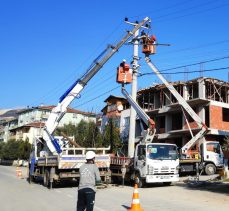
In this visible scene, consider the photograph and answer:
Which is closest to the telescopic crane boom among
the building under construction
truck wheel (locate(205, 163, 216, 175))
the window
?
truck wheel (locate(205, 163, 216, 175))

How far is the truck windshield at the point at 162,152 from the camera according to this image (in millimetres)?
19625

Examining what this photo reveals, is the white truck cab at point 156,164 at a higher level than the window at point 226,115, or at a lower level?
lower

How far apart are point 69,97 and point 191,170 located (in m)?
9.26

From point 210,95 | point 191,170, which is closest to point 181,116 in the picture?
point 210,95

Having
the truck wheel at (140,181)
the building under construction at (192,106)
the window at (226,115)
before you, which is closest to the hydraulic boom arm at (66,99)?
the truck wheel at (140,181)

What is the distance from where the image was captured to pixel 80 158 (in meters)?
20.1

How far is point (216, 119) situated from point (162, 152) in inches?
836

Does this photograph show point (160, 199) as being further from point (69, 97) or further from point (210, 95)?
point (210, 95)

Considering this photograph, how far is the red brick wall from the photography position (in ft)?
128

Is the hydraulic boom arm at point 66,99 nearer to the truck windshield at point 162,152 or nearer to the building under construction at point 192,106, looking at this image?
the truck windshield at point 162,152

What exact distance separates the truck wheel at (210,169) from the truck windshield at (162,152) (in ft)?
24.8

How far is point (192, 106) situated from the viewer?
41062mm

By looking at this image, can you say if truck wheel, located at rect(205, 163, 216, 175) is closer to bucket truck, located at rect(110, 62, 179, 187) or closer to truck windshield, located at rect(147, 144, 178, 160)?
bucket truck, located at rect(110, 62, 179, 187)

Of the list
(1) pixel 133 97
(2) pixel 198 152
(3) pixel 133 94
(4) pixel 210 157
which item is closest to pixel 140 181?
(1) pixel 133 97
